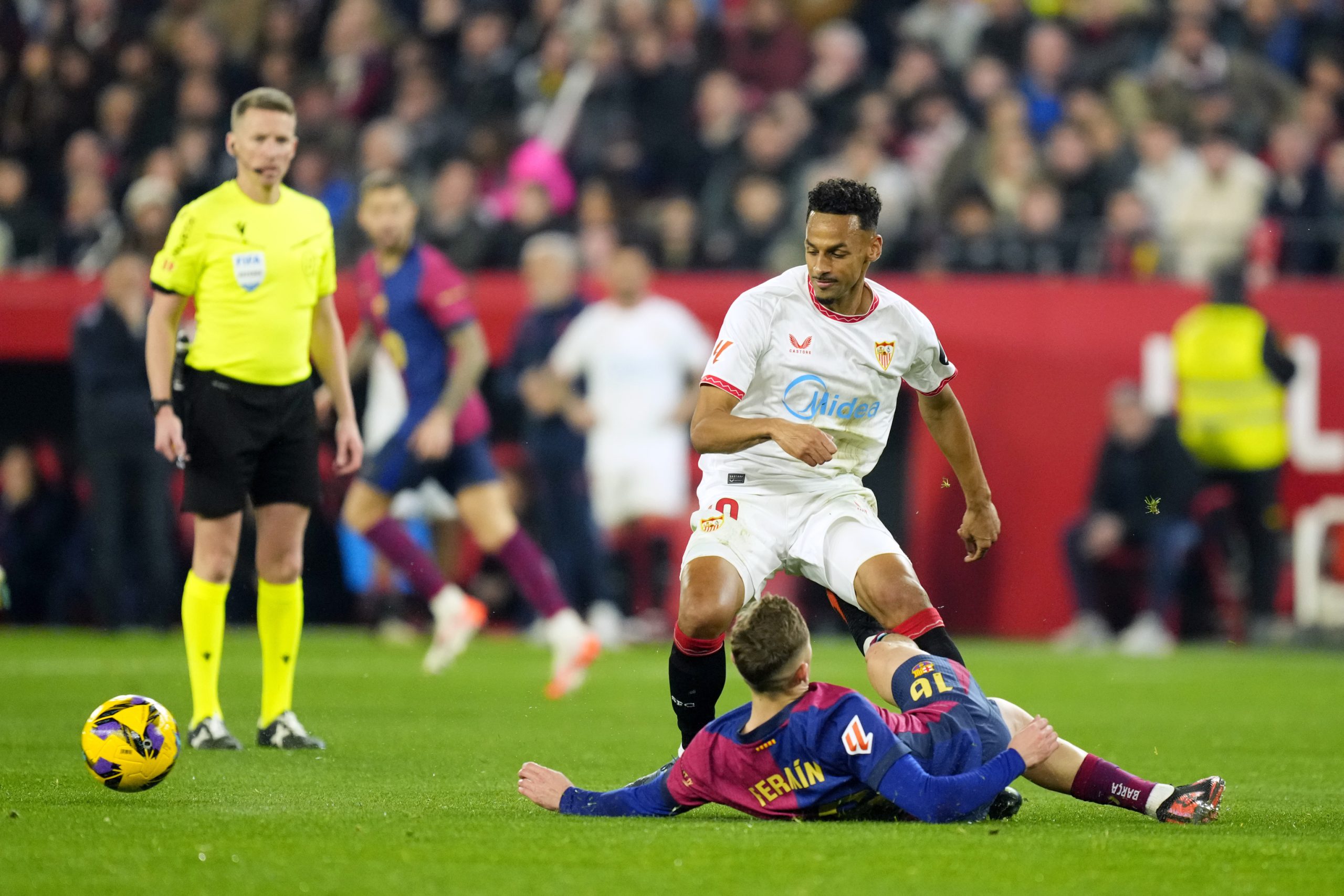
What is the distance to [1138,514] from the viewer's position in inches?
550

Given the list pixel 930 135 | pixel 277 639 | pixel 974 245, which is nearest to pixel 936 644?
pixel 277 639

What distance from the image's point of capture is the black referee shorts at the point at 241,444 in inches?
304

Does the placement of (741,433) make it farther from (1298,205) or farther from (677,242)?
(1298,205)

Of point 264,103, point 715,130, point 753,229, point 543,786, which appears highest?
point 715,130

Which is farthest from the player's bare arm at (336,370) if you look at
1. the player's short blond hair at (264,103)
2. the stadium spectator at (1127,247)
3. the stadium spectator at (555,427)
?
the stadium spectator at (1127,247)

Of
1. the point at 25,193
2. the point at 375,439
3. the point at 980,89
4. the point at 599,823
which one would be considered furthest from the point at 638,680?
the point at 25,193

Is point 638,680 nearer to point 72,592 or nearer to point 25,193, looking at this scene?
point 72,592

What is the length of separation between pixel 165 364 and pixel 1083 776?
3.99 m

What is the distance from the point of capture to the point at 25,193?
54.1 ft

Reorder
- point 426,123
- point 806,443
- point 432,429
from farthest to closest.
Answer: point 426,123 → point 432,429 → point 806,443

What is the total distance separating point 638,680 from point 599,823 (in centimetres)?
596

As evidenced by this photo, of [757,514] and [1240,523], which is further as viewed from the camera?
[1240,523]

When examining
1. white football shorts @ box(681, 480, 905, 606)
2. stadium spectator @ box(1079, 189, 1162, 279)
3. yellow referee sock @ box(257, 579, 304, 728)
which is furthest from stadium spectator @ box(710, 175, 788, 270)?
white football shorts @ box(681, 480, 905, 606)

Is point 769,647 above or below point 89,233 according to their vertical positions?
below
